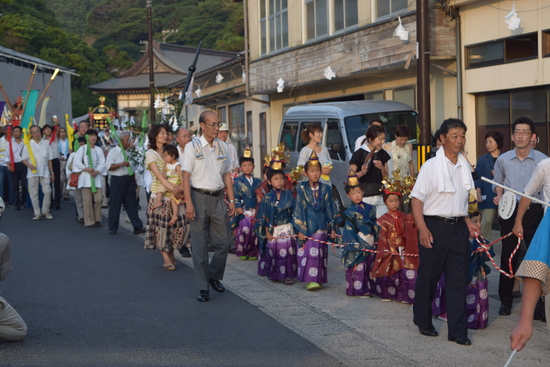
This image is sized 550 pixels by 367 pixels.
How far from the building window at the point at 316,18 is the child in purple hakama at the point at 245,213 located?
9801 mm

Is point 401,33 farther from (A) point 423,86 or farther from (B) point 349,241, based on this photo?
(B) point 349,241

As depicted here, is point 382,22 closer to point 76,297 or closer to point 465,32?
point 465,32

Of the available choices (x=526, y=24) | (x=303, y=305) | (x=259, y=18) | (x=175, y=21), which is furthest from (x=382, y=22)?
(x=175, y=21)

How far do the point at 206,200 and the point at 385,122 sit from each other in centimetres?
683

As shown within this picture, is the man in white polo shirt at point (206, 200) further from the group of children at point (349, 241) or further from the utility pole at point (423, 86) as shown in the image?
the utility pole at point (423, 86)

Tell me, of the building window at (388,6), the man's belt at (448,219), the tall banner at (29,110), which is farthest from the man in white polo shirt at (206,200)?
the tall banner at (29,110)

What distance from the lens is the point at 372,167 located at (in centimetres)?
897

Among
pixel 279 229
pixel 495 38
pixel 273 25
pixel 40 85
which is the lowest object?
pixel 279 229

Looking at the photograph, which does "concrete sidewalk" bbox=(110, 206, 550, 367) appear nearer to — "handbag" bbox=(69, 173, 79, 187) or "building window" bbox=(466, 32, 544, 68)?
"building window" bbox=(466, 32, 544, 68)

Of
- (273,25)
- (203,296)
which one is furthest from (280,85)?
(203,296)

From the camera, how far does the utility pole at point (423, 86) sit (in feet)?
33.9

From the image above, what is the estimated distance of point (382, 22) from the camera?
1595 cm

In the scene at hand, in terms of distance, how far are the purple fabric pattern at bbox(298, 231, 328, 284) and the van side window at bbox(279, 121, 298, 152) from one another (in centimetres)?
695

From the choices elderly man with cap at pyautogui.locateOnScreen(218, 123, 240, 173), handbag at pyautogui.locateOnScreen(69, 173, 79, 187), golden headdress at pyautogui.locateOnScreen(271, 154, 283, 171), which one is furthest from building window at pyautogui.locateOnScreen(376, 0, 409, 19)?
golden headdress at pyautogui.locateOnScreen(271, 154, 283, 171)
